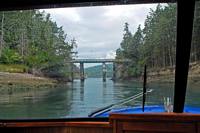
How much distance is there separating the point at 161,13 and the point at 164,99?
4.78ft

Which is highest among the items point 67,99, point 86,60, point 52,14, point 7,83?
point 52,14

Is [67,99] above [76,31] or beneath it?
beneath

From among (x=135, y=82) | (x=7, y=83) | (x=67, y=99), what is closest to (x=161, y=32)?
(x=135, y=82)

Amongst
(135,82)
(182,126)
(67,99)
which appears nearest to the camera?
(182,126)

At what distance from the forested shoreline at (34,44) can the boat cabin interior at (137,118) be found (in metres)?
0.36

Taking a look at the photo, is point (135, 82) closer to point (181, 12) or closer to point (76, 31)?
point (76, 31)

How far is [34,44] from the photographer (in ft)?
12.3

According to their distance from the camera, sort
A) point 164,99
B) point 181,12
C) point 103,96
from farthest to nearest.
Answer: point 103,96 < point 164,99 < point 181,12

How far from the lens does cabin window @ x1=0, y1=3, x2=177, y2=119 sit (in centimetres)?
323

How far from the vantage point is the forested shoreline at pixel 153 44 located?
115 inches

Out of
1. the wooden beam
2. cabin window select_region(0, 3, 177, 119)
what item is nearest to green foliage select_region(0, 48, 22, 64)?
cabin window select_region(0, 3, 177, 119)

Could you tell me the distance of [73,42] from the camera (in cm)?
397

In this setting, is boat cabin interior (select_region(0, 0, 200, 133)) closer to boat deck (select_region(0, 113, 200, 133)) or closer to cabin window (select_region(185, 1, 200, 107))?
boat deck (select_region(0, 113, 200, 133))

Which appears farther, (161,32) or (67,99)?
(67,99)
